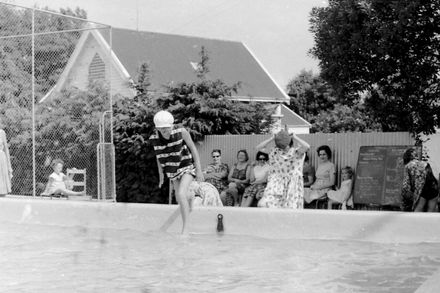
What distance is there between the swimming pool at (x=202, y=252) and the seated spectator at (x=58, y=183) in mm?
4176

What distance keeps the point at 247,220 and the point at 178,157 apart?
1269mm

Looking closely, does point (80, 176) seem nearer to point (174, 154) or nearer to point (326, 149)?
point (326, 149)

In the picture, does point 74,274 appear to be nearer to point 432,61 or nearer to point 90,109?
point 432,61

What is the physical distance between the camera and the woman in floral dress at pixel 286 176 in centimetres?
1121

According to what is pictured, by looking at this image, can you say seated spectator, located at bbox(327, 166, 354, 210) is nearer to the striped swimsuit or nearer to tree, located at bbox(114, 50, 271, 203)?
the striped swimsuit

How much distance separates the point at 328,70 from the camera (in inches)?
527

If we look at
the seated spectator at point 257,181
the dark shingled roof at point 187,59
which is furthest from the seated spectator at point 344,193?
the dark shingled roof at point 187,59

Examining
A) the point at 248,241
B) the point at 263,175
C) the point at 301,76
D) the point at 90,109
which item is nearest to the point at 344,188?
the point at 263,175

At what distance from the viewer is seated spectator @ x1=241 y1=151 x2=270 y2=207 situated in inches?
569

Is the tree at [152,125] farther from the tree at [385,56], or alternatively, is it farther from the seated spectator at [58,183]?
the tree at [385,56]

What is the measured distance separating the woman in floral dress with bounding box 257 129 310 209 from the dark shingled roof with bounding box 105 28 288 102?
2592cm

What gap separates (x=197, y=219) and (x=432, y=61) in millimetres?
4597

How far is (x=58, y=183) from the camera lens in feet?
54.6

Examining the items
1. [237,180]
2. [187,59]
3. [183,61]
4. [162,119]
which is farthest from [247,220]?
[187,59]
